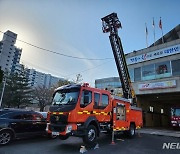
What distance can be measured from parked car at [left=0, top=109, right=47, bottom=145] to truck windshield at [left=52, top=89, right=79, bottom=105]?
147 cm

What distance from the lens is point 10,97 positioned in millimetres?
35375

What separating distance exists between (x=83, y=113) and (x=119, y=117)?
11.0 feet

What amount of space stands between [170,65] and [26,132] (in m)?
15.3

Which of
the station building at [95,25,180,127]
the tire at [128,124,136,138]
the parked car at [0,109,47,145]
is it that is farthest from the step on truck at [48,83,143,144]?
the station building at [95,25,180,127]

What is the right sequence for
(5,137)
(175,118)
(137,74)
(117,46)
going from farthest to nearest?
(137,74) < (175,118) < (117,46) < (5,137)

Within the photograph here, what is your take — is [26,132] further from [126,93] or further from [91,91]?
[126,93]

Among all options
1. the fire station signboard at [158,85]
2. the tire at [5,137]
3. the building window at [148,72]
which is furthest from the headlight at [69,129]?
the building window at [148,72]

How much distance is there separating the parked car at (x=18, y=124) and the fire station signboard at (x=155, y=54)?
14537 mm

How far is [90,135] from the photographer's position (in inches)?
308

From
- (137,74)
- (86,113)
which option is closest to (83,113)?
(86,113)

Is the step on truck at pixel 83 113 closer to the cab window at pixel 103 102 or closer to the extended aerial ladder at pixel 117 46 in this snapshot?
the cab window at pixel 103 102

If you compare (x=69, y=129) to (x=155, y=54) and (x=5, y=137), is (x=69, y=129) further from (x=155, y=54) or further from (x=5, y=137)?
(x=155, y=54)

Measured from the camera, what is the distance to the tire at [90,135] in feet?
24.8

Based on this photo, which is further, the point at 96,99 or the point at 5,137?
the point at 96,99
